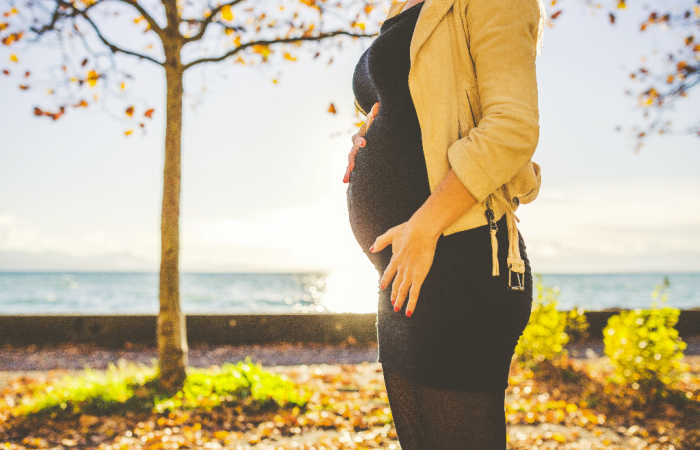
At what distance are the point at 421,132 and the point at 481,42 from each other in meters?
0.23

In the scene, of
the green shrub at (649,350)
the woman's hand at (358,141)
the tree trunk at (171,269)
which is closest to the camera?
the woman's hand at (358,141)

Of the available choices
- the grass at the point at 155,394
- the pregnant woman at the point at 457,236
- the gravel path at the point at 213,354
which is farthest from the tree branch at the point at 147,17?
the pregnant woman at the point at 457,236

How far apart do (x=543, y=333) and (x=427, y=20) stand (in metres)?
6.11

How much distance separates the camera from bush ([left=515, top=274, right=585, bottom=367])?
21.1 ft

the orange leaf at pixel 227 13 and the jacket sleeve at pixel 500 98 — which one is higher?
the orange leaf at pixel 227 13

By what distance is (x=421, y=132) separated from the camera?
1.16 metres

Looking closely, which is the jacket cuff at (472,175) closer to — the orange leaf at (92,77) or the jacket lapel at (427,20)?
the jacket lapel at (427,20)

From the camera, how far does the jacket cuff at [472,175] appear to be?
1.03 metres

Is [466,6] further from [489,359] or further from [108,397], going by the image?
[108,397]

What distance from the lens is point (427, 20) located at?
1146 millimetres

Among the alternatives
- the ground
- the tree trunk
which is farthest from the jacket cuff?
the tree trunk

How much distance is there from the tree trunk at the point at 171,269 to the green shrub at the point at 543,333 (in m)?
4.19

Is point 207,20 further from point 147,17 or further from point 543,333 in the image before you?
point 543,333

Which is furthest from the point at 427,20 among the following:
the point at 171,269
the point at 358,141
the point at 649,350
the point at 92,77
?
the point at 92,77
